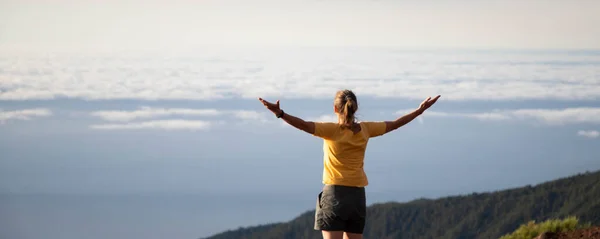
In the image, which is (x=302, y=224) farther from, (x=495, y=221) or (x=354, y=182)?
(x=354, y=182)

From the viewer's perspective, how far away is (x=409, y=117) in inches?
317

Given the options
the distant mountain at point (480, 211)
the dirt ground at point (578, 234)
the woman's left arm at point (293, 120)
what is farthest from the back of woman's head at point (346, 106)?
the distant mountain at point (480, 211)

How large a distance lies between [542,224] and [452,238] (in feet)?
53.0

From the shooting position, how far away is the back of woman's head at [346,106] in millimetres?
7316

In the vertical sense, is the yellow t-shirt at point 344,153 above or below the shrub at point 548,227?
above

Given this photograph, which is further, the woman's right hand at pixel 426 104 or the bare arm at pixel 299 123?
the woman's right hand at pixel 426 104

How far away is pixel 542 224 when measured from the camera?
39.6 feet

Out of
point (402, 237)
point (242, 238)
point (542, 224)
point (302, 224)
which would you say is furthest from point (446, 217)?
point (542, 224)

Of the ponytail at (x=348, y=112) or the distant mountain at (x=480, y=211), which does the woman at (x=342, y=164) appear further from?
the distant mountain at (x=480, y=211)

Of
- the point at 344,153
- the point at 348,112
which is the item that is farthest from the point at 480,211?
the point at 348,112

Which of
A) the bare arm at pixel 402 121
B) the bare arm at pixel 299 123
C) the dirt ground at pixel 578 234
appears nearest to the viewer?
the bare arm at pixel 299 123

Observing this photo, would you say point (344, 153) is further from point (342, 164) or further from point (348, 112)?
point (348, 112)

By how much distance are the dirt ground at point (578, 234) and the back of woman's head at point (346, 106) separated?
4456mm

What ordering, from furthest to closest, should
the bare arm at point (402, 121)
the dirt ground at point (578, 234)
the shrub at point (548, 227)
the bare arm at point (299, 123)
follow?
the shrub at point (548, 227)
the dirt ground at point (578, 234)
the bare arm at point (402, 121)
the bare arm at point (299, 123)
